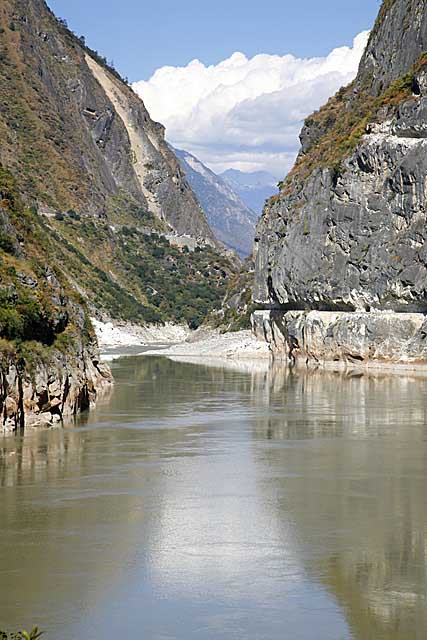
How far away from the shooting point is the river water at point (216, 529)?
20.9 metres

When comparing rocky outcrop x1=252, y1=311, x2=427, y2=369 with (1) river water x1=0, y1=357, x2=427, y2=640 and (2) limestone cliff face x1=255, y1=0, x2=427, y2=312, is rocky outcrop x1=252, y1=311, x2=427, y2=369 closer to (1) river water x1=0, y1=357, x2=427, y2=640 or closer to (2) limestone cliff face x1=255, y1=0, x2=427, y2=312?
(2) limestone cliff face x1=255, y1=0, x2=427, y2=312

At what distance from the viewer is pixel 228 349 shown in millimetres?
112688

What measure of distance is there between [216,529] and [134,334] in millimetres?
128090

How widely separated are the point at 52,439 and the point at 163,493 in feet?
32.1

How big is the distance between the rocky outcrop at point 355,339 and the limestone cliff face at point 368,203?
4.19ft

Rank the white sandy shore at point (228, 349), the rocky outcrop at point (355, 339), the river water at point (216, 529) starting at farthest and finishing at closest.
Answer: the white sandy shore at point (228, 349), the rocky outcrop at point (355, 339), the river water at point (216, 529)

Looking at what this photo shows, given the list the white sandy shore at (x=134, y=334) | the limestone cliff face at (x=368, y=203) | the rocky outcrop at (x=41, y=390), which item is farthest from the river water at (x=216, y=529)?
the white sandy shore at (x=134, y=334)

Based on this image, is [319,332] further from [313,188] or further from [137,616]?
[137,616]

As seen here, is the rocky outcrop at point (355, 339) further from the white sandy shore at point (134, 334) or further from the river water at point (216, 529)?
the white sandy shore at point (134, 334)

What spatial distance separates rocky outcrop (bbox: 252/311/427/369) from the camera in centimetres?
8200

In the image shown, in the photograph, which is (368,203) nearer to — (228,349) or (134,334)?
(228,349)

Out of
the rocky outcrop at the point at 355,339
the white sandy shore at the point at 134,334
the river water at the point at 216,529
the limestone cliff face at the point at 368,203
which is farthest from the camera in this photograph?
the white sandy shore at the point at 134,334

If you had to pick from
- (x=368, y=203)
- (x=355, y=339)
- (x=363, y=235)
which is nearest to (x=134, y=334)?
(x=363, y=235)

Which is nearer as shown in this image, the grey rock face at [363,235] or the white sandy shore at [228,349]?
the grey rock face at [363,235]
